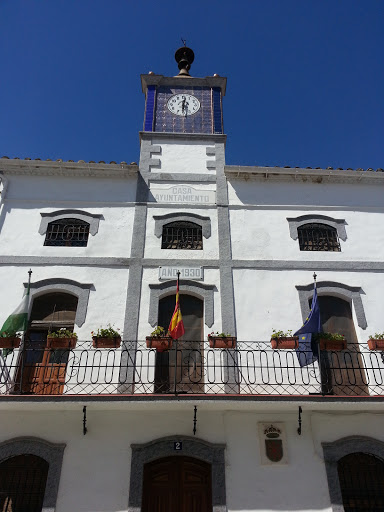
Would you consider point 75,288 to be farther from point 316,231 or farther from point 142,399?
point 316,231

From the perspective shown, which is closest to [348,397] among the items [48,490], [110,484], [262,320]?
[262,320]

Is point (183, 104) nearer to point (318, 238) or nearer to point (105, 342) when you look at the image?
point (318, 238)

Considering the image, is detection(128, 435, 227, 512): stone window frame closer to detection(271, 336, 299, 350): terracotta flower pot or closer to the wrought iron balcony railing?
the wrought iron balcony railing

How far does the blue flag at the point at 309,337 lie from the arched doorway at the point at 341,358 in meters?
0.45

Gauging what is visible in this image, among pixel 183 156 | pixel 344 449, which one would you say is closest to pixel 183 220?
pixel 183 156

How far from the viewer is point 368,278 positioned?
11.1 m

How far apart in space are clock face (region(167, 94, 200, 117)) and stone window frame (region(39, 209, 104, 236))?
17.1 ft

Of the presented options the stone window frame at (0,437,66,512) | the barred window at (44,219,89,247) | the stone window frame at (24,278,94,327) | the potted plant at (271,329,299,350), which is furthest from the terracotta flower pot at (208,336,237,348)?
the barred window at (44,219,89,247)

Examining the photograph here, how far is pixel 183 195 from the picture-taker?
1237 centimetres

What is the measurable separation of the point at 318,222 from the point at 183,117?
19.5ft

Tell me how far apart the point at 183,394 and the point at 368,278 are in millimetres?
5835

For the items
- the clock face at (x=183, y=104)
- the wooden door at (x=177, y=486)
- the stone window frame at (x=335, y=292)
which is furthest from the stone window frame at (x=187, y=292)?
the clock face at (x=183, y=104)

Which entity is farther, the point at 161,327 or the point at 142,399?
the point at 161,327

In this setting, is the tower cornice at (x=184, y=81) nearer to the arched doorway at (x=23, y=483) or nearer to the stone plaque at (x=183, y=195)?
the stone plaque at (x=183, y=195)
